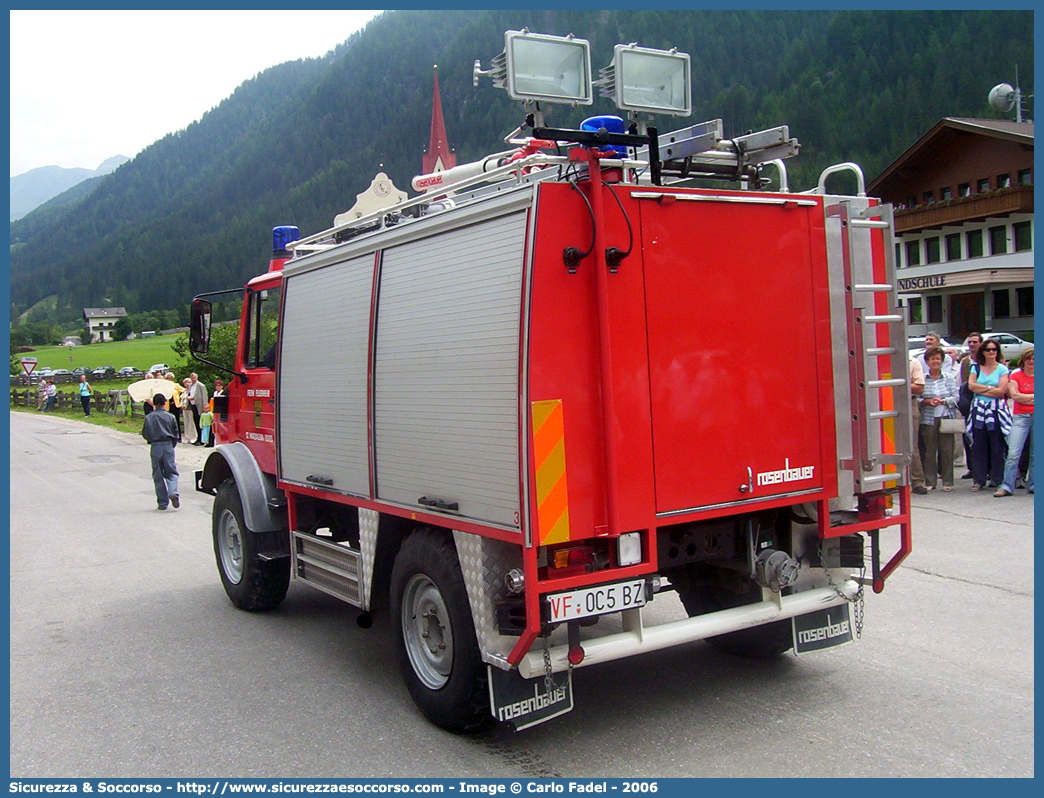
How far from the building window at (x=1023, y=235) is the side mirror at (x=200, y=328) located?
148 feet

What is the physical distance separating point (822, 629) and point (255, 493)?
4.27m

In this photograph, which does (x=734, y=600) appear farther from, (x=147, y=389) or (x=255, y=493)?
(x=147, y=389)

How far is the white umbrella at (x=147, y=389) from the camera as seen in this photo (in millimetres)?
15375

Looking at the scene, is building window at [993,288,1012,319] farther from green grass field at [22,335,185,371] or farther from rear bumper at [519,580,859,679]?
green grass field at [22,335,185,371]

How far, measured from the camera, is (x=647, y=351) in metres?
4.41

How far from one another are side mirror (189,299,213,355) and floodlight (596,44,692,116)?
385 centimetres

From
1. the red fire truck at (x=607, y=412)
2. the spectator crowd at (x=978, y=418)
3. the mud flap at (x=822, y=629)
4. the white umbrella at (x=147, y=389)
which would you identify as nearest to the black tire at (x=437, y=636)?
the red fire truck at (x=607, y=412)

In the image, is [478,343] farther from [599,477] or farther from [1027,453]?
[1027,453]

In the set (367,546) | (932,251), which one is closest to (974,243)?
(932,251)

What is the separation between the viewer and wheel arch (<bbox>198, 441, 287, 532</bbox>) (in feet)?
23.2

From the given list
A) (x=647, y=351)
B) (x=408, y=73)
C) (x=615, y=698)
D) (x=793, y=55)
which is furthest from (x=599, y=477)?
(x=408, y=73)

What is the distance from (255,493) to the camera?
716cm

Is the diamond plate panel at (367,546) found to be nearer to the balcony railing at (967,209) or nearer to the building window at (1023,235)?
the balcony railing at (967,209)

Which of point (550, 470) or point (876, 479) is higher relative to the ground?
point (550, 470)
